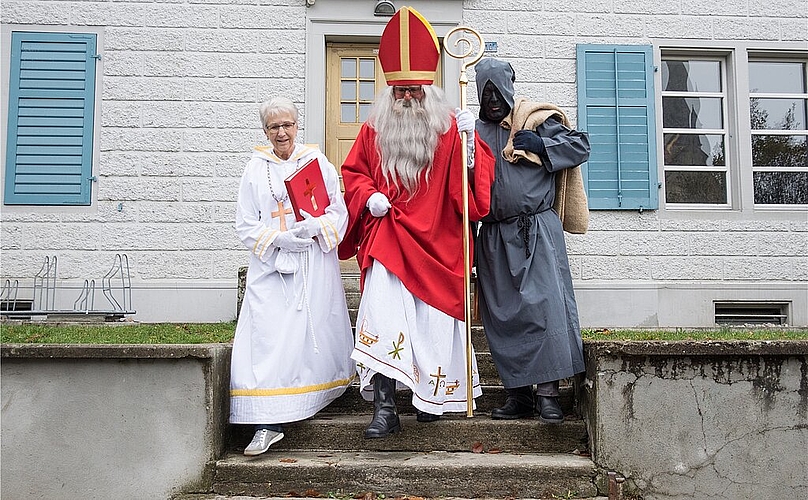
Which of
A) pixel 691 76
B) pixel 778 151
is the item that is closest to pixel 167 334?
pixel 691 76

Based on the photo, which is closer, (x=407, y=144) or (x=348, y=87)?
(x=407, y=144)

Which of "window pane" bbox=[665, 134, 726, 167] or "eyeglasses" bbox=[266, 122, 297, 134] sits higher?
"window pane" bbox=[665, 134, 726, 167]

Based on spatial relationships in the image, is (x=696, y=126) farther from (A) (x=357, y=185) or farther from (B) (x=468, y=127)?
(A) (x=357, y=185)

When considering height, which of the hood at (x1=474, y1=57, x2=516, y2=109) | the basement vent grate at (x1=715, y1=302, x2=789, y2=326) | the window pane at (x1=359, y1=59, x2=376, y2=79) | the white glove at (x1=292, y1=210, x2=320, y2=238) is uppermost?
the window pane at (x1=359, y1=59, x2=376, y2=79)

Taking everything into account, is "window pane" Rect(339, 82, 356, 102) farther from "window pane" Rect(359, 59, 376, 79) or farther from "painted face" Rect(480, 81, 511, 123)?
"painted face" Rect(480, 81, 511, 123)

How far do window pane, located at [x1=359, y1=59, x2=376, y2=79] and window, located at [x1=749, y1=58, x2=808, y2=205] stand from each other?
3645 mm

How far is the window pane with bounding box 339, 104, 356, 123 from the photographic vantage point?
7.51m

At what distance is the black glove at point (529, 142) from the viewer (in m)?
4.22

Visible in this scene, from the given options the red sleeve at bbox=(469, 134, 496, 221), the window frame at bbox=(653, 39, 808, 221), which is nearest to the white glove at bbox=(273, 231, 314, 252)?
the red sleeve at bbox=(469, 134, 496, 221)

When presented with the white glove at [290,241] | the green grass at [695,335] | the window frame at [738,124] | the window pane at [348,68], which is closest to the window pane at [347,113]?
the window pane at [348,68]

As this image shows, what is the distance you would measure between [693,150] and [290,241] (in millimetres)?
5022

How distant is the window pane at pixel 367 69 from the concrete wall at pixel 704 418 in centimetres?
446

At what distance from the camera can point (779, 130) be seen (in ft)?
25.6

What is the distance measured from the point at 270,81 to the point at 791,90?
5056 millimetres
